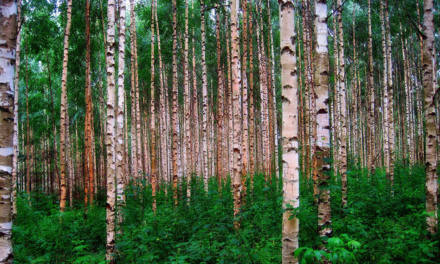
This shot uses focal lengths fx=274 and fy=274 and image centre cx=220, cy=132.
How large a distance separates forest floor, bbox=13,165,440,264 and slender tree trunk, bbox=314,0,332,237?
0.67 ft

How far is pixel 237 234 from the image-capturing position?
5.68 metres

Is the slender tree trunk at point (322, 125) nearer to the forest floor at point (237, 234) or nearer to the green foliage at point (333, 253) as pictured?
the forest floor at point (237, 234)

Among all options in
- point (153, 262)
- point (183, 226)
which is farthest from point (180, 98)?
point (153, 262)

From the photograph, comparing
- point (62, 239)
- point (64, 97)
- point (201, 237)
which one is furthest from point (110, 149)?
point (64, 97)

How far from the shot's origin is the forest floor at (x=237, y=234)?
176 inches

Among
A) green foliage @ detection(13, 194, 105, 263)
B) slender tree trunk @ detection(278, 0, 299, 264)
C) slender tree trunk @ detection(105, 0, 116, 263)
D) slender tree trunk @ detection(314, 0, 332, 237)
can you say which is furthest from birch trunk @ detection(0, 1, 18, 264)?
slender tree trunk @ detection(314, 0, 332, 237)

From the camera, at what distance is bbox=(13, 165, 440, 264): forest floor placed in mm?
4469

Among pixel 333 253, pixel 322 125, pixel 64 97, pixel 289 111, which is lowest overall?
pixel 333 253

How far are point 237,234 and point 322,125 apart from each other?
2.98 metres

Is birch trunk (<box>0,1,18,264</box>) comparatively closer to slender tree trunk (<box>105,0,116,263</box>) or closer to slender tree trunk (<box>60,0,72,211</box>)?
slender tree trunk (<box>105,0,116,263</box>)

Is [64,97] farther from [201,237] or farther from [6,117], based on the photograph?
[6,117]

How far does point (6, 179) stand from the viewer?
8.30 ft

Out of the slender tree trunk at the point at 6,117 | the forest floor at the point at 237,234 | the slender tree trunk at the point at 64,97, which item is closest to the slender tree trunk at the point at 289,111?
the forest floor at the point at 237,234

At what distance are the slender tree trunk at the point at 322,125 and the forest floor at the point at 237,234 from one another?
0.67 ft
